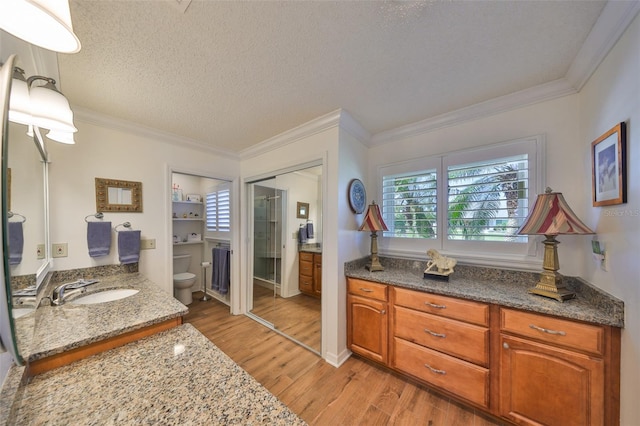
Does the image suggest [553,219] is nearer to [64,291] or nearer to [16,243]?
[16,243]

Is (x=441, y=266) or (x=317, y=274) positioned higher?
(x=441, y=266)

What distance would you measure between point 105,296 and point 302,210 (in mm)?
2558

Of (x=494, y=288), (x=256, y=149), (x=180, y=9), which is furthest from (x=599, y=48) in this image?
(x=256, y=149)

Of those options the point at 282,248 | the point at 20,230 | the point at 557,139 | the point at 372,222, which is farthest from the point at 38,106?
the point at 557,139

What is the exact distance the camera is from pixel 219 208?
3502mm

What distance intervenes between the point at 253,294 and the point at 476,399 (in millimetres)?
2777

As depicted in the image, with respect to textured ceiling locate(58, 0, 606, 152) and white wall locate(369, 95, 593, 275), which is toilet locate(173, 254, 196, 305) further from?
white wall locate(369, 95, 593, 275)

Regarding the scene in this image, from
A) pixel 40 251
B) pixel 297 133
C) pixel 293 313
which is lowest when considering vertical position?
pixel 293 313

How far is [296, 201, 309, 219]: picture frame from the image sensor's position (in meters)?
3.63

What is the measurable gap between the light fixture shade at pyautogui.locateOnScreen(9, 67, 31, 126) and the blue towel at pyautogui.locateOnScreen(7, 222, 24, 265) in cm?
45

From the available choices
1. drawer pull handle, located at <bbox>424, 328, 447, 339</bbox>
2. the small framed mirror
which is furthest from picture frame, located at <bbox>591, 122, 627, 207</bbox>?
the small framed mirror

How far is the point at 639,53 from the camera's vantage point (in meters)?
0.98

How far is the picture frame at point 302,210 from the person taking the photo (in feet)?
11.9

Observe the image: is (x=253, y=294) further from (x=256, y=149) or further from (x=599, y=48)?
(x=599, y=48)
